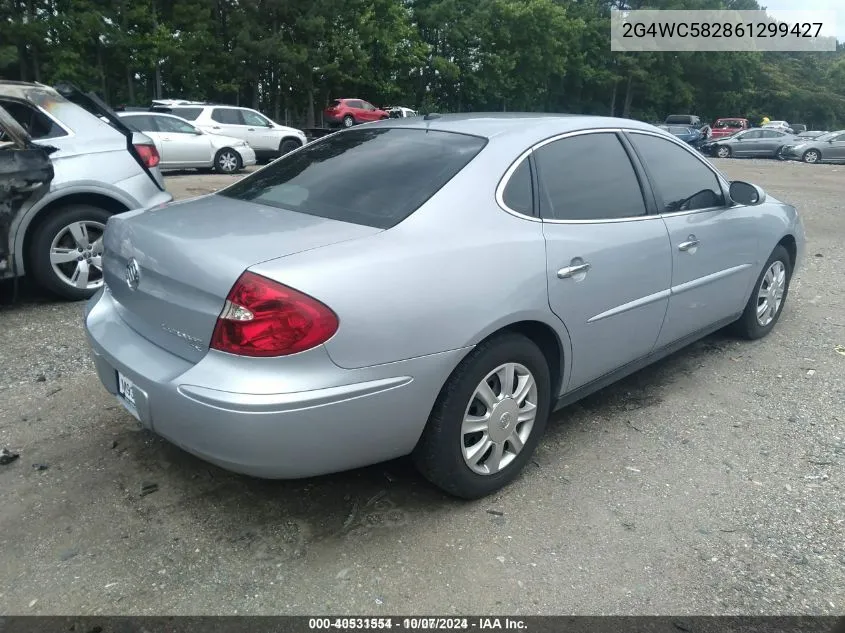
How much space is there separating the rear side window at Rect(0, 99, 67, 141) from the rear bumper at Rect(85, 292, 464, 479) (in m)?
3.61

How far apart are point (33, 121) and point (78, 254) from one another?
1.06m

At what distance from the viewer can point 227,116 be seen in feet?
59.6

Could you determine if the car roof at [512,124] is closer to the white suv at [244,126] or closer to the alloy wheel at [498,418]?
the alloy wheel at [498,418]

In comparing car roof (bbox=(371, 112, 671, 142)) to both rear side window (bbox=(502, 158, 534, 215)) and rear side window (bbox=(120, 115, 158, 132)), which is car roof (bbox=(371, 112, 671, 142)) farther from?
rear side window (bbox=(120, 115, 158, 132))

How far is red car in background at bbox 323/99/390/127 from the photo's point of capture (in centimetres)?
3066

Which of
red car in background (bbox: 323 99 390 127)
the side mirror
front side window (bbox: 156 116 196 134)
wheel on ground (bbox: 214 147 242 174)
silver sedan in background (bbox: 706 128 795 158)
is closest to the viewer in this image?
the side mirror

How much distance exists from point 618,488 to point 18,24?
30140 mm

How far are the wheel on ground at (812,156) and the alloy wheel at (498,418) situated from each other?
29.4 metres

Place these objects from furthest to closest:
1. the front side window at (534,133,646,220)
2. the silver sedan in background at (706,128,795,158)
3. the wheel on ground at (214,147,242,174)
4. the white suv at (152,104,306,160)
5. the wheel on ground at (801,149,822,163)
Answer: the silver sedan in background at (706,128,795,158) → the wheel on ground at (801,149,822,163) → the white suv at (152,104,306,160) → the wheel on ground at (214,147,242,174) → the front side window at (534,133,646,220)

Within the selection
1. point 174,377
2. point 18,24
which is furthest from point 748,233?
point 18,24

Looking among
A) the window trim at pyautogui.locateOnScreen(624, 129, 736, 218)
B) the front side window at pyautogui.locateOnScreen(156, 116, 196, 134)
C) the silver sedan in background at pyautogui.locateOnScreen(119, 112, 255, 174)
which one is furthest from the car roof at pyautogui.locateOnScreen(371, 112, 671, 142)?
the front side window at pyautogui.locateOnScreen(156, 116, 196, 134)

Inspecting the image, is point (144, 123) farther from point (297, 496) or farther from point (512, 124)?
point (297, 496)

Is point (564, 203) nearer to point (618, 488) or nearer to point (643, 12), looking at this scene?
point (618, 488)

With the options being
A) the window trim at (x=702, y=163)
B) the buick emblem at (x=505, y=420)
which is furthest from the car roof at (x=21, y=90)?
the buick emblem at (x=505, y=420)
